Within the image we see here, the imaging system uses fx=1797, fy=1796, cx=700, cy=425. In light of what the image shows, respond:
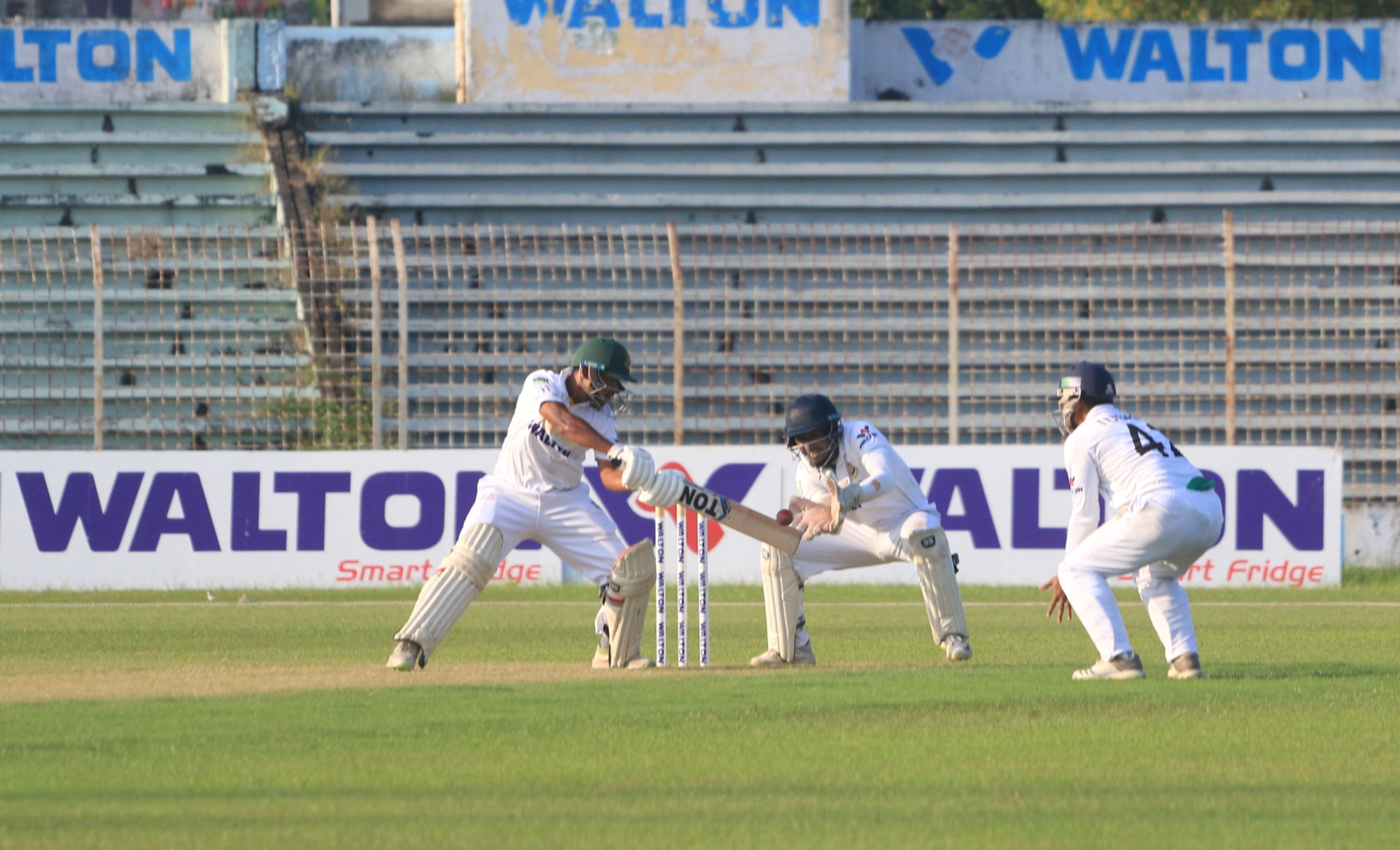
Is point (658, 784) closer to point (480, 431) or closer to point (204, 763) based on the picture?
point (204, 763)

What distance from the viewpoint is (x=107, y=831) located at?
200 inches

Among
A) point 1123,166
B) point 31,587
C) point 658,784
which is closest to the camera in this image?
point 658,784

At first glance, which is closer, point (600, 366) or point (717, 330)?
point (600, 366)

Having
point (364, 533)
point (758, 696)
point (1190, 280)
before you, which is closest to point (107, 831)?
point (758, 696)

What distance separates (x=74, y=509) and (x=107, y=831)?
1211 cm

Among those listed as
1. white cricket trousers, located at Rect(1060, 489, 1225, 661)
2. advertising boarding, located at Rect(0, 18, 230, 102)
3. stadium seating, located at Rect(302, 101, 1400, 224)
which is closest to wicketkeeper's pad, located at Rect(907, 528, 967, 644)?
white cricket trousers, located at Rect(1060, 489, 1225, 661)

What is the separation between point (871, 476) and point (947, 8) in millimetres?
24931

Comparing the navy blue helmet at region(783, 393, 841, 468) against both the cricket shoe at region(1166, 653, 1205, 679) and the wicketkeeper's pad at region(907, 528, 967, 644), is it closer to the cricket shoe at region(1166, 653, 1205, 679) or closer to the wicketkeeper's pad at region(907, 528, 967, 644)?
the wicketkeeper's pad at region(907, 528, 967, 644)

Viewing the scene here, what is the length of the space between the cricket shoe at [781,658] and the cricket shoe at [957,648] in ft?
2.33

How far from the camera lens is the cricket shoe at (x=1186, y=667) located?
28.4 ft

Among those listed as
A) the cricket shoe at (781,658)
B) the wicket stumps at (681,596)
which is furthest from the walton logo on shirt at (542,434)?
the cricket shoe at (781,658)

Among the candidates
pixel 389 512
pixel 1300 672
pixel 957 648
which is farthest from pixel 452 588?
pixel 389 512

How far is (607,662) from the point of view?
9.52m

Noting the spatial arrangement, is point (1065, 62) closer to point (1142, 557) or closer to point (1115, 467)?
point (1115, 467)
